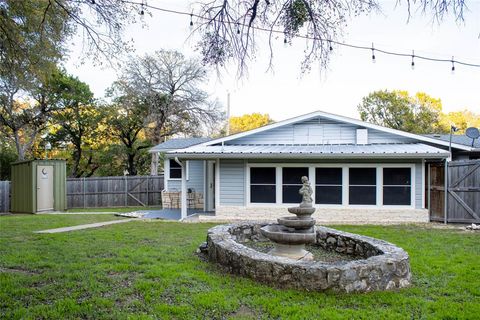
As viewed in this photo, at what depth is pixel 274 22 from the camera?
4.84 meters

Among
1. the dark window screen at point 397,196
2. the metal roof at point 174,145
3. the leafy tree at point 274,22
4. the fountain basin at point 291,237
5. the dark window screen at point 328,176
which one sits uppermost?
the leafy tree at point 274,22

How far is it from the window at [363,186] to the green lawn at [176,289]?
13.3ft

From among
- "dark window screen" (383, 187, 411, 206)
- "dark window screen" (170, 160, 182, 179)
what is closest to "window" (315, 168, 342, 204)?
"dark window screen" (383, 187, 411, 206)

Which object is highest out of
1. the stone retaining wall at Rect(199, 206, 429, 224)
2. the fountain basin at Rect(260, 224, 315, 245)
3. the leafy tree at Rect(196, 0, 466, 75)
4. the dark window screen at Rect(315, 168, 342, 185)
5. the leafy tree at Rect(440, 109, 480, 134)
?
the leafy tree at Rect(440, 109, 480, 134)

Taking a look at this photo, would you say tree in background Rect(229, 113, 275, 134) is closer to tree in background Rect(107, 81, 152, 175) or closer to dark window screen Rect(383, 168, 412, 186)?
tree in background Rect(107, 81, 152, 175)

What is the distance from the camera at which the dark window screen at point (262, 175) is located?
12.3 m

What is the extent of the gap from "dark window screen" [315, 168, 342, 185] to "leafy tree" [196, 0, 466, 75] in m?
7.64

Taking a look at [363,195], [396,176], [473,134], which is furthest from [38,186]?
[473,134]

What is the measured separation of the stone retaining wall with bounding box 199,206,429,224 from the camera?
11.5m

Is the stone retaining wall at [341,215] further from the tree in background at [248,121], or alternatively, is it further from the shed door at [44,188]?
the tree in background at [248,121]

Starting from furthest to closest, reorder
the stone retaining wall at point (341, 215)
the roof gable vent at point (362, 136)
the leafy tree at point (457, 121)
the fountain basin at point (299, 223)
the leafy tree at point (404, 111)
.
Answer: the leafy tree at point (457, 121)
the leafy tree at point (404, 111)
the roof gable vent at point (362, 136)
the stone retaining wall at point (341, 215)
the fountain basin at point (299, 223)

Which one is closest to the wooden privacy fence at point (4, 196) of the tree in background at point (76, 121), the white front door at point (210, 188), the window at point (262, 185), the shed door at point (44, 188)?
the shed door at point (44, 188)

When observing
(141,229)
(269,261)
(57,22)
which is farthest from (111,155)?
(269,261)

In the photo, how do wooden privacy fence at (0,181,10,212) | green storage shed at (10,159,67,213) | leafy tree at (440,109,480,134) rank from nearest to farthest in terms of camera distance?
green storage shed at (10,159,67,213), wooden privacy fence at (0,181,10,212), leafy tree at (440,109,480,134)
